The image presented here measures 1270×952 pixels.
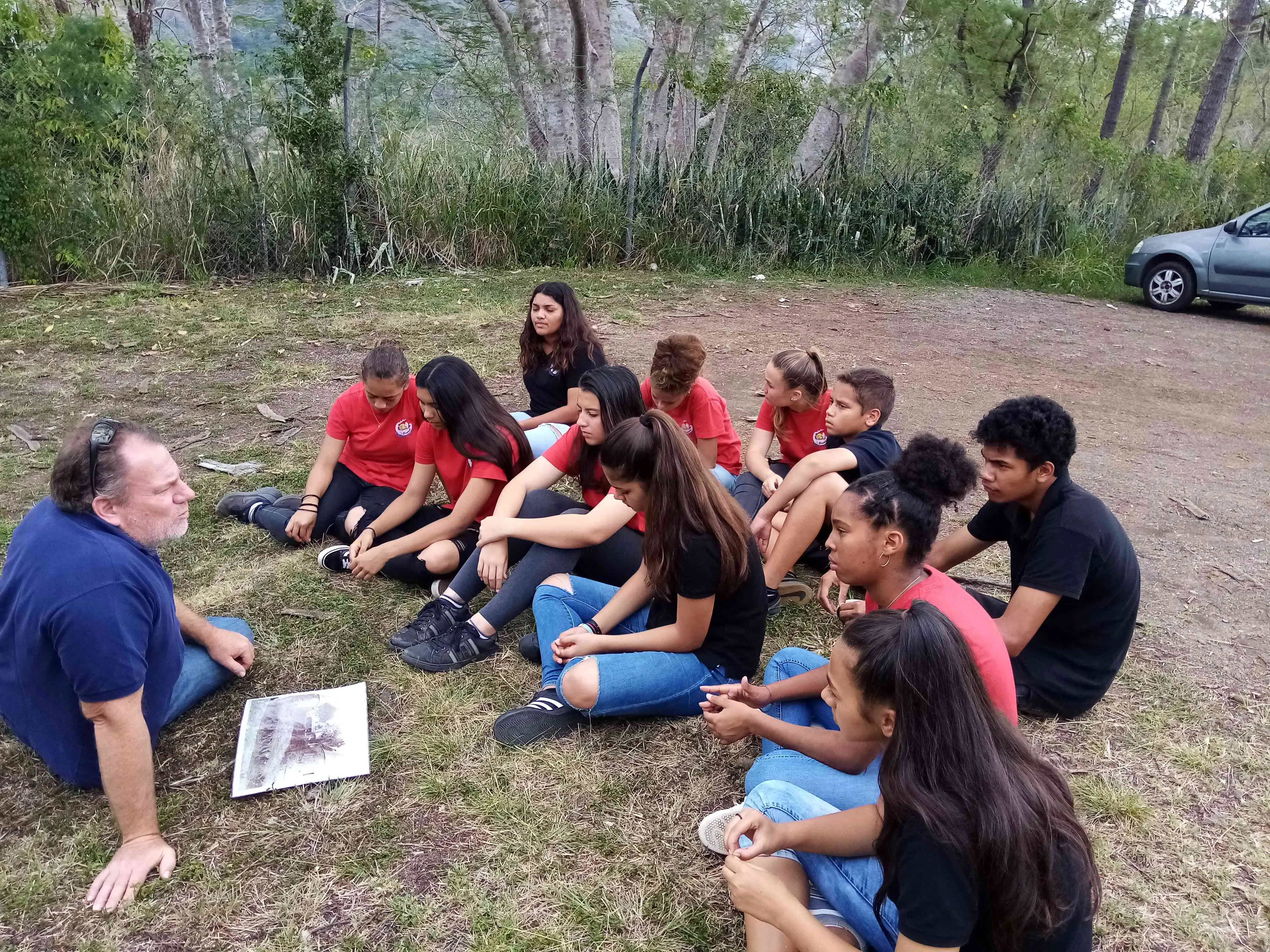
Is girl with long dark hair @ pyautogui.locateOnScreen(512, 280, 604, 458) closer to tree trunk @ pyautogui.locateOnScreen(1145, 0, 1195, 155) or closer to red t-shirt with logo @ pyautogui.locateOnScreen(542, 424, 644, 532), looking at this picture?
red t-shirt with logo @ pyautogui.locateOnScreen(542, 424, 644, 532)

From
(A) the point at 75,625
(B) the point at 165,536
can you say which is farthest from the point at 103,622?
(B) the point at 165,536

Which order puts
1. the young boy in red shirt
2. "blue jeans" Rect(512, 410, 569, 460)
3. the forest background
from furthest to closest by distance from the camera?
the forest background → "blue jeans" Rect(512, 410, 569, 460) → the young boy in red shirt

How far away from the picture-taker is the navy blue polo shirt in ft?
6.44

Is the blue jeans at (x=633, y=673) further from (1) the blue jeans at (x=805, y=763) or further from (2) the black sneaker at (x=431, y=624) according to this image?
(2) the black sneaker at (x=431, y=624)

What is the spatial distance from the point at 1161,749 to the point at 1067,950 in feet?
5.03

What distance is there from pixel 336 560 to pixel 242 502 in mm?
769

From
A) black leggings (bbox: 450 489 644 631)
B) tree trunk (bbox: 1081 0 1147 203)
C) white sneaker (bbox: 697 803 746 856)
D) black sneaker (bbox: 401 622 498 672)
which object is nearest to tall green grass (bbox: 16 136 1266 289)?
tree trunk (bbox: 1081 0 1147 203)

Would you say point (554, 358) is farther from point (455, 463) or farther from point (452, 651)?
point (452, 651)

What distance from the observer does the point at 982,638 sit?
1.99m

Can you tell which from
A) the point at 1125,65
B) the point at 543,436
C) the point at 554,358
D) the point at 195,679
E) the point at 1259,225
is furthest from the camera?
the point at 1125,65

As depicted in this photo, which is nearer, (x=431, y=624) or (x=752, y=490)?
(x=431, y=624)

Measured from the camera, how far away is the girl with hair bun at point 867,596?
2.16m

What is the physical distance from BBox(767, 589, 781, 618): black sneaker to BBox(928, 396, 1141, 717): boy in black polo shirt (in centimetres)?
88

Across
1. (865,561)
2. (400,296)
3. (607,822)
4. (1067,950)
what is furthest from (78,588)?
(400,296)
